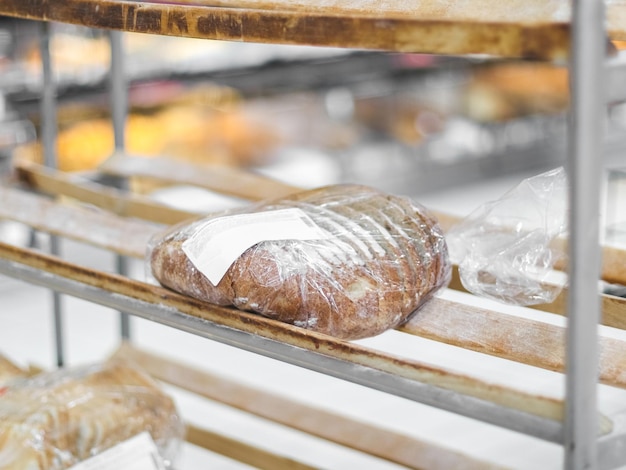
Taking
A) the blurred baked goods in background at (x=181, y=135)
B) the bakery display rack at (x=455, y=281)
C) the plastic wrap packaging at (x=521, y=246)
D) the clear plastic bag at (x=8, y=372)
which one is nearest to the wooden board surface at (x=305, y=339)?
the bakery display rack at (x=455, y=281)

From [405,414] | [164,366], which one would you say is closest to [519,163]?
[405,414]

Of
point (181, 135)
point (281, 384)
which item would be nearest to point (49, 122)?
point (281, 384)

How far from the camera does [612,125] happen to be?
4812 millimetres

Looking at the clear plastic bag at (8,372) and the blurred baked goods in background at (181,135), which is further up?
the blurred baked goods in background at (181,135)

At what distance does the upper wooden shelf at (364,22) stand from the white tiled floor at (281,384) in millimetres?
930

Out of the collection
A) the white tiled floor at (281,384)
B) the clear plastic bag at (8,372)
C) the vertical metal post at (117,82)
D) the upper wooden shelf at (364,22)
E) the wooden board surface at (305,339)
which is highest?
the upper wooden shelf at (364,22)

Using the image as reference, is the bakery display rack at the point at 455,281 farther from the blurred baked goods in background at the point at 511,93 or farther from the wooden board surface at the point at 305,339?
the blurred baked goods in background at the point at 511,93

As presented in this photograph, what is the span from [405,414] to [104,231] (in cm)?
121

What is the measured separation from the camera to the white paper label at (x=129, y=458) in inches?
51.3

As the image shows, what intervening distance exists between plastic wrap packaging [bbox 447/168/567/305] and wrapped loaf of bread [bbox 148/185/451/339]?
5cm

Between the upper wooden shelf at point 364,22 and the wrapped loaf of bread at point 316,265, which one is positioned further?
the wrapped loaf of bread at point 316,265

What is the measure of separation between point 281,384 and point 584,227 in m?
1.93

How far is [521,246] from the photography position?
3.62ft

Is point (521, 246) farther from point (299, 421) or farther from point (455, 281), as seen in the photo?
point (299, 421)
